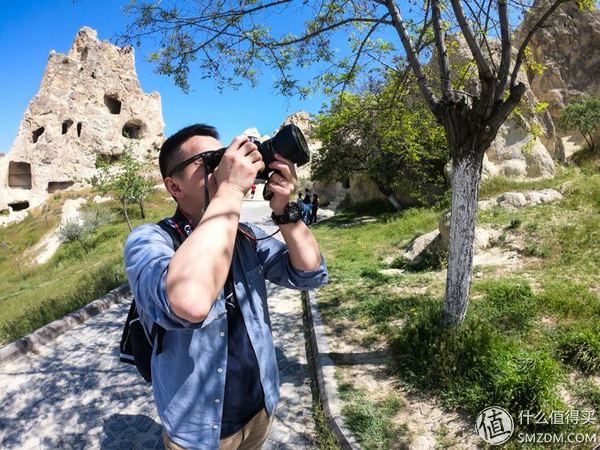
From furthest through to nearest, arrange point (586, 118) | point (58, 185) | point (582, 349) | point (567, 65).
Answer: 1. point (58, 185)
2. point (567, 65)
3. point (586, 118)
4. point (582, 349)

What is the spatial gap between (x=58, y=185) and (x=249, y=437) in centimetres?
A: 4163

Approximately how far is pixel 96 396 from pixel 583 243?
7.15 m

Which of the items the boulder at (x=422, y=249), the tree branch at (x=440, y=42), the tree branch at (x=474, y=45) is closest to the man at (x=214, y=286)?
the tree branch at (x=474, y=45)

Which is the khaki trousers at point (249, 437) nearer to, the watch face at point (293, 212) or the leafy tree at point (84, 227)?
the watch face at point (293, 212)

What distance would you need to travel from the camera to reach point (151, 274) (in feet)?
3.77

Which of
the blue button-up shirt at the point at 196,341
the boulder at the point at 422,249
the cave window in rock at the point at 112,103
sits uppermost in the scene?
the cave window in rock at the point at 112,103

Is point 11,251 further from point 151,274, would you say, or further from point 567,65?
point 567,65

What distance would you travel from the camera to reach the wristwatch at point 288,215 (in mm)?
1540

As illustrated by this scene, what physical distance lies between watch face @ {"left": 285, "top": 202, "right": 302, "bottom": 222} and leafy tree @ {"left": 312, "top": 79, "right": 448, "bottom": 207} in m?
11.0

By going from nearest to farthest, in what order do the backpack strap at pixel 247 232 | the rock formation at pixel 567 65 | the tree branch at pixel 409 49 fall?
the backpack strap at pixel 247 232 → the tree branch at pixel 409 49 → the rock formation at pixel 567 65

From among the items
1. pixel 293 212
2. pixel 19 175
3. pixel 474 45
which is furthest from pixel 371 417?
pixel 19 175

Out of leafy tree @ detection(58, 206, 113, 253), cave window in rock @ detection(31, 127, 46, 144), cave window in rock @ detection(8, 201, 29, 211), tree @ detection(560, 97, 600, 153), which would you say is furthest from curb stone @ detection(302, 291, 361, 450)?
cave window in rock @ detection(31, 127, 46, 144)

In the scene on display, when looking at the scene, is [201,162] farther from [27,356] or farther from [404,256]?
[404,256]

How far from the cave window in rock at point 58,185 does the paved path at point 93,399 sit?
36501 mm
